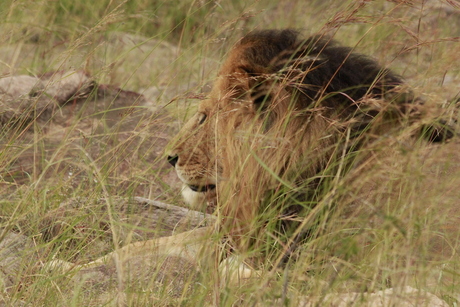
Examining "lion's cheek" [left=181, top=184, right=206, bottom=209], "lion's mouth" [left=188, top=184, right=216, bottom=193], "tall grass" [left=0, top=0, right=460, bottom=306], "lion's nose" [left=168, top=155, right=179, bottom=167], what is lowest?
"lion's cheek" [left=181, top=184, right=206, bottom=209]

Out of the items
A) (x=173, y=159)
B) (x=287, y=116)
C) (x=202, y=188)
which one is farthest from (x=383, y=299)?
(x=173, y=159)

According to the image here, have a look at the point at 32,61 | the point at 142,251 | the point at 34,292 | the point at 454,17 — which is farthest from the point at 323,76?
the point at 454,17

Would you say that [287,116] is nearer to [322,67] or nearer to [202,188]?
[322,67]

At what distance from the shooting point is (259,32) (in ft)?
10.4

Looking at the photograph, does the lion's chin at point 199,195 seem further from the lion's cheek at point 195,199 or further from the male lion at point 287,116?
the male lion at point 287,116

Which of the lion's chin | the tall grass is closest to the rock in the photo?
the tall grass

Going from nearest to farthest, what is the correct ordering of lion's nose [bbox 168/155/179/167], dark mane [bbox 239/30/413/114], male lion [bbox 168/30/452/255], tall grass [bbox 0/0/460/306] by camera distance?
tall grass [bbox 0/0/460/306]
male lion [bbox 168/30/452/255]
dark mane [bbox 239/30/413/114]
lion's nose [bbox 168/155/179/167]

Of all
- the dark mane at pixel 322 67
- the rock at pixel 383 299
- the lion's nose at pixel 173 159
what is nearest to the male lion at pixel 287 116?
the dark mane at pixel 322 67

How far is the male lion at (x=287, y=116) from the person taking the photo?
2801 mm

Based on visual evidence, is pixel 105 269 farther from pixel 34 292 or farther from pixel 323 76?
pixel 323 76

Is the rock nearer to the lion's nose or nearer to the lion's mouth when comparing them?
the lion's mouth

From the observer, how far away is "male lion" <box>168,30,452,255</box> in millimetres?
2801

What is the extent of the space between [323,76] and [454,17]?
536cm

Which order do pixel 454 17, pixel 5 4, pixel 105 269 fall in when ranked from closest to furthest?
pixel 105 269 → pixel 5 4 → pixel 454 17
